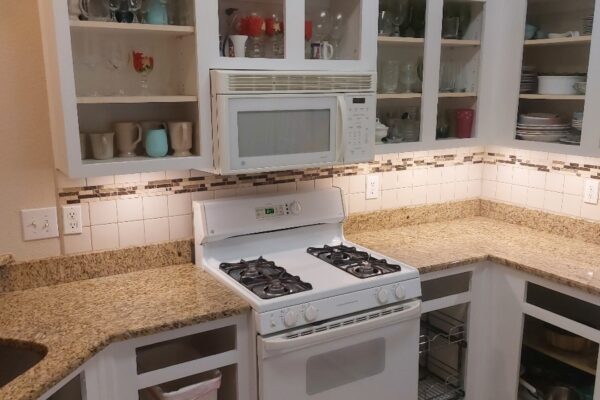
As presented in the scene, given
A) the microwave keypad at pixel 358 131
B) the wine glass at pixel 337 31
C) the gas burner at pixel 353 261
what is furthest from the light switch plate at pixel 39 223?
the wine glass at pixel 337 31

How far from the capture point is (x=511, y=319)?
2.34m

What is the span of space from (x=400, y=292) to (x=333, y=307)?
296mm

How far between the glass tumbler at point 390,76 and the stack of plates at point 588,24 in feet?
2.53

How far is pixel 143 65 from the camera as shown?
198 cm

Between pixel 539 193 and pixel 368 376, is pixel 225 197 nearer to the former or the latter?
pixel 368 376

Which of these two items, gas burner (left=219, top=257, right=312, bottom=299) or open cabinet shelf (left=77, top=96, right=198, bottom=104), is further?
gas burner (left=219, top=257, right=312, bottom=299)

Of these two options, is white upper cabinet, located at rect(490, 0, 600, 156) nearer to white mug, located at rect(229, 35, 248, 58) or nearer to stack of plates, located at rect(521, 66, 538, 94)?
stack of plates, located at rect(521, 66, 538, 94)

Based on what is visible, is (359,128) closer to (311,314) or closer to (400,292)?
(400,292)

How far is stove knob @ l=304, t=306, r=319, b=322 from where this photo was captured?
1.84 metres

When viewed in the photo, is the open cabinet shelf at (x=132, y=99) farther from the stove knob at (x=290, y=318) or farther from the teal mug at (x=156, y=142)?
the stove knob at (x=290, y=318)

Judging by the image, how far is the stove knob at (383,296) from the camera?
200 centimetres

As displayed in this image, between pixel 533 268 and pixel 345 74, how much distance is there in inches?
42.1

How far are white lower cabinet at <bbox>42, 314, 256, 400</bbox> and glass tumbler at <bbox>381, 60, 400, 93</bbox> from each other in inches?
48.2

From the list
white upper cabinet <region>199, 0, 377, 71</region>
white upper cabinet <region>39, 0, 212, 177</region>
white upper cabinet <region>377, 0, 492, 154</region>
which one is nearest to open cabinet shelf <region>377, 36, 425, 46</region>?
white upper cabinet <region>377, 0, 492, 154</region>
